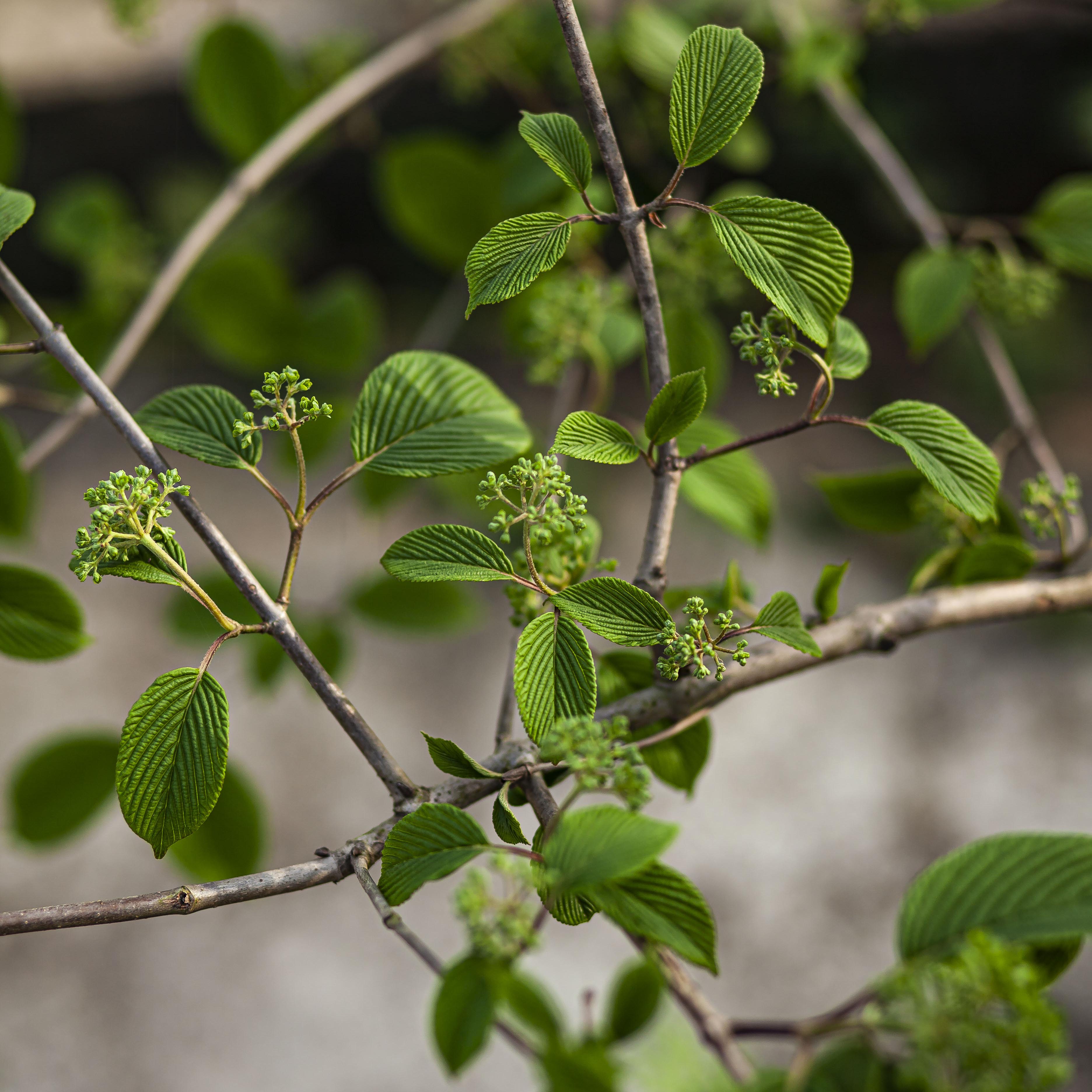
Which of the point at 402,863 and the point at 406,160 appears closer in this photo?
the point at 402,863

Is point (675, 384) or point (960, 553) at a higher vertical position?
point (675, 384)

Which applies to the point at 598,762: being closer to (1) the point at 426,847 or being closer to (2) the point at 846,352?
(1) the point at 426,847

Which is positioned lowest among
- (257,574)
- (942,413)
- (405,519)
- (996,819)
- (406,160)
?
(996,819)

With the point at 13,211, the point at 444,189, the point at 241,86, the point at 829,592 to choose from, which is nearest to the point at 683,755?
the point at 829,592

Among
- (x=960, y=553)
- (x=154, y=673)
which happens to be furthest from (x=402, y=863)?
(x=154, y=673)

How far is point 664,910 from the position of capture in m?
0.24

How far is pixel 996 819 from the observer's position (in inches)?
45.2

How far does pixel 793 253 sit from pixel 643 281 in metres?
0.05

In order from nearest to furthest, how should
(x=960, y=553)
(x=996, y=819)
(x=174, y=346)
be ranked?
1. (x=960, y=553)
2. (x=996, y=819)
3. (x=174, y=346)

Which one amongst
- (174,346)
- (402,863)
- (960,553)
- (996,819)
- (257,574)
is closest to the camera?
(402,863)

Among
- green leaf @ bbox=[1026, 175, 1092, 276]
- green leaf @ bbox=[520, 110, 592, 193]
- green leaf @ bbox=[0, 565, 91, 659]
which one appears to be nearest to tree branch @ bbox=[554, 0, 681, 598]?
green leaf @ bbox=[520, 110, 592, 193]

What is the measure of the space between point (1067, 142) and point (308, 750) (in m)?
1.35

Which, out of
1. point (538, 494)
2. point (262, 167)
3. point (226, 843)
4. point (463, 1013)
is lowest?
point (226, 843)

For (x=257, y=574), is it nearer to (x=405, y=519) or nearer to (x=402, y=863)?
(x=402, y=863)
